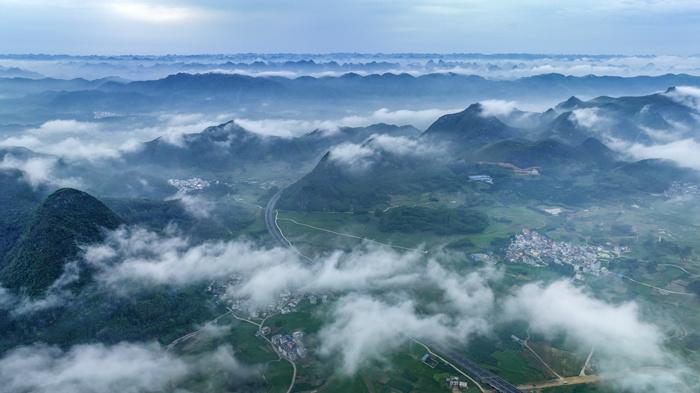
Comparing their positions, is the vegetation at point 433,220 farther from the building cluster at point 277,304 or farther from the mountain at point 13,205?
the mountain at point 13,205

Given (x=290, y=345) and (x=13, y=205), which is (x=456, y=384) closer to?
(x=290, y=345)

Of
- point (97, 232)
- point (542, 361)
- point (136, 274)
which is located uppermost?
point (97, 232)

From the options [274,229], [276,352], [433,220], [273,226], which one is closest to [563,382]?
[276,352]

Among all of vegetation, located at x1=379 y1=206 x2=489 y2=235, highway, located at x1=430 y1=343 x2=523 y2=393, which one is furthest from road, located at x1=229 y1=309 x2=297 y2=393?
vegetation, located at x1=379 y1=206 x2=489 y2=235

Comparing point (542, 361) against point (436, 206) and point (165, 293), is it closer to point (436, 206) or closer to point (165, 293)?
point (165, 293)

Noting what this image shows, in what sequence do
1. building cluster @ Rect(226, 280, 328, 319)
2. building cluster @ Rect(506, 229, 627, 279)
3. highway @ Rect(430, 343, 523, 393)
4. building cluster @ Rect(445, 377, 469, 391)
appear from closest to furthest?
highway @ Rect(430, 343, 523, 393) < building cluster @ Rect(445, 377, 469, 391) < building cluster @ Rect(226, 280, 328, 319) < building cluster @ Rect(506, 229, 627, 279)

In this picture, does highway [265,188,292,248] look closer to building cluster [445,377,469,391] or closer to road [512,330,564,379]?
building cluster [445,377,469,391]

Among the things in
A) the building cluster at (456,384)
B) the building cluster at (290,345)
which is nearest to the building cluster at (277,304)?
the building cluster at (290,345)

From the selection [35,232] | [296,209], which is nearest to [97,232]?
[35,232]
